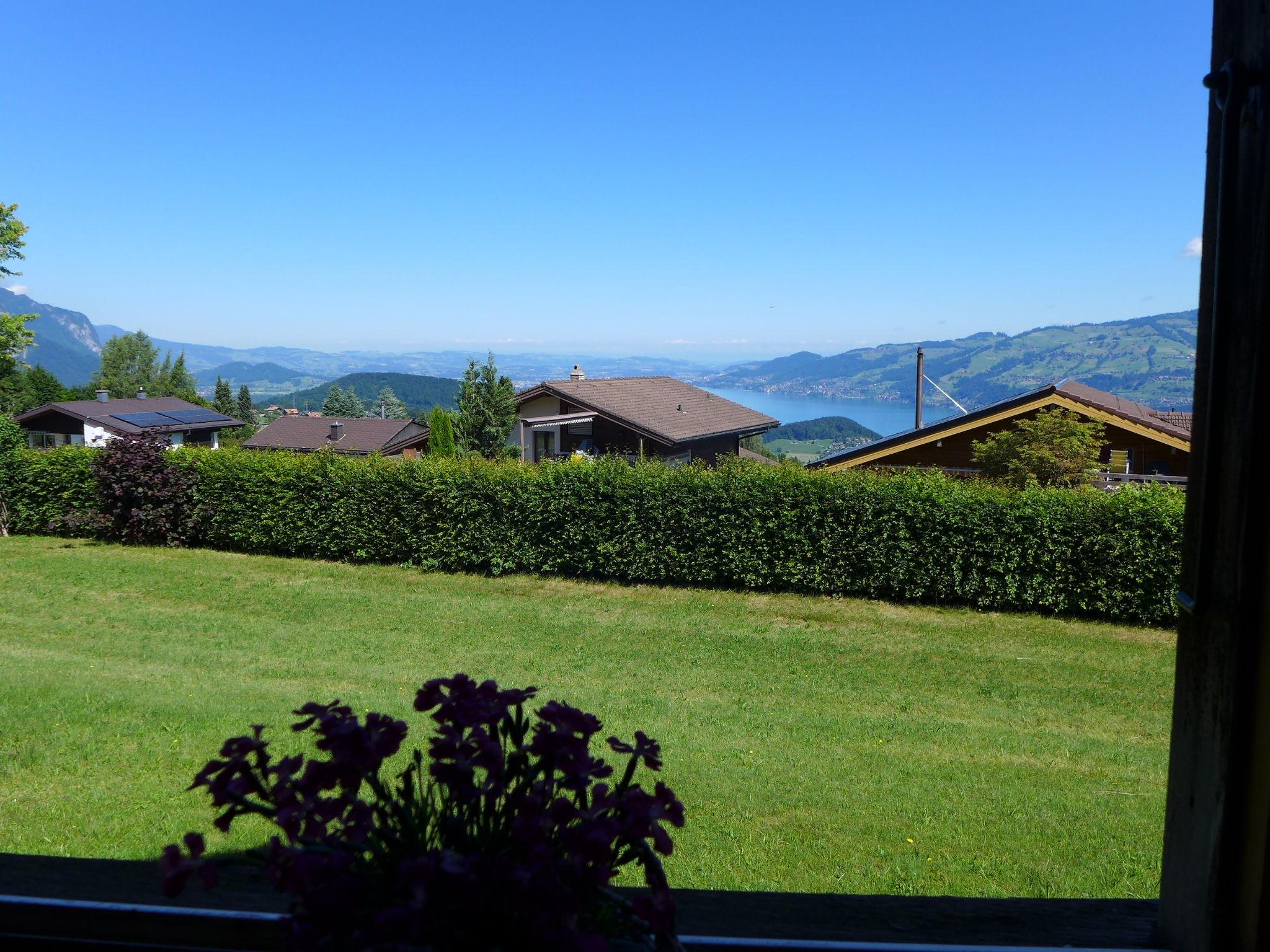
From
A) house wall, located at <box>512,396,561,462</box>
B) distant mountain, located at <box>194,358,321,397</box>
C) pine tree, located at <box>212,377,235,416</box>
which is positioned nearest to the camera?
house wall, located at <box>512,396,561,462</box>

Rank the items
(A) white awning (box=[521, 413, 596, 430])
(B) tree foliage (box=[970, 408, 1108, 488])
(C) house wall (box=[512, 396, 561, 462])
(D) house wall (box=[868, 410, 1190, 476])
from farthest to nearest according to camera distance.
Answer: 1. (C) house wall (box=[512, 396, 561, 462])
2. (A) white awning (box=[521, 413, 596, 430])
3. (D) house wall (box=[868, 410, 1190, 476])
4. (B) tree foliage (box=[970, 408, 1108, 488])

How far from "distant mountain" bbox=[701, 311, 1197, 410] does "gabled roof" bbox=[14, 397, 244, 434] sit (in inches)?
1150

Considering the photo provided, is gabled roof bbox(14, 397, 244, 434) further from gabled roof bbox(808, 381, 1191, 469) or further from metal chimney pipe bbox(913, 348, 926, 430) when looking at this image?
gabled roof bbox(808, 381, 1191, 469)

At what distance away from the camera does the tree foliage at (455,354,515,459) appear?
36125 mm

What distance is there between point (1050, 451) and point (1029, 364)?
2792 centimetres

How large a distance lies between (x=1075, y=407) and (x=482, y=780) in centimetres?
1461

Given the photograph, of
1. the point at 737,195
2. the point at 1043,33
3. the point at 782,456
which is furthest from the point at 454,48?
the point at 737,195

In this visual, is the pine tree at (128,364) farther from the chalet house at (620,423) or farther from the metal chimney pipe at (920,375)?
the metal chimney pipe at (920,375)

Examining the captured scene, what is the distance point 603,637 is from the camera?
32.5 ft

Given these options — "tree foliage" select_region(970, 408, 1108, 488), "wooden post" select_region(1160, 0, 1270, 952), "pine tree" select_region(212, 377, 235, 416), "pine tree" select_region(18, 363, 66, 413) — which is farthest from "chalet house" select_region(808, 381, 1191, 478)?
"pine tree" select_region(212, 377, 235, 416)

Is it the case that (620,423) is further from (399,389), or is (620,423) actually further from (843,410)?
(399,389)

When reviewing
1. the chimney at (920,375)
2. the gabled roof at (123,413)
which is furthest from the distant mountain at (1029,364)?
the gabled roof at (123,413)

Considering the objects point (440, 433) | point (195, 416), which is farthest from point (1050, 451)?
point (195, 416)

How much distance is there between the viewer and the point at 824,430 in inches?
1351
